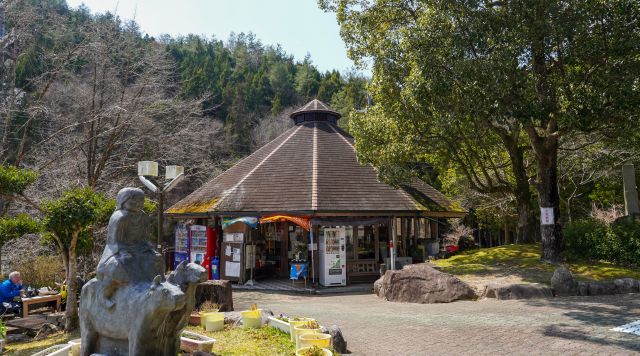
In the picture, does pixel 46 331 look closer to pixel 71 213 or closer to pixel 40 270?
pixel 71 213

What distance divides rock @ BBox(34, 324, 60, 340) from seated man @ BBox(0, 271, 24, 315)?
5.35 ft

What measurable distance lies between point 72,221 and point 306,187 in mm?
8468

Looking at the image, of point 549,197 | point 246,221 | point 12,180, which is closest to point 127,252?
point 12,180

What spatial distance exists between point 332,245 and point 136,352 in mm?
10666

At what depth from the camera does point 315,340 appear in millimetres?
5516

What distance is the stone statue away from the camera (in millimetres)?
3865

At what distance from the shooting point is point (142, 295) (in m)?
3.95

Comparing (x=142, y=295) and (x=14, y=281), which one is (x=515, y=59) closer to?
(x=142, y=295)

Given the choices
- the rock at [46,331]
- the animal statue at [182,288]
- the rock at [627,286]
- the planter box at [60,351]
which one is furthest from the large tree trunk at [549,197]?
the rock at [46,331]

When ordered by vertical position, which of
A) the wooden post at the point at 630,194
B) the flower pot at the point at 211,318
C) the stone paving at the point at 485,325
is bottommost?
the stone paving at the point at 485,325

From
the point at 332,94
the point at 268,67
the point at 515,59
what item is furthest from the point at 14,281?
the point at 268,67

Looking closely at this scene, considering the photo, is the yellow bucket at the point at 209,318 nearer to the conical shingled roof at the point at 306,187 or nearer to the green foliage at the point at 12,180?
the green foliage at the point at 12,180

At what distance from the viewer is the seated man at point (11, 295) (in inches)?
377

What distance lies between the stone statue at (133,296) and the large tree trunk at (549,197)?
39.4 feet
